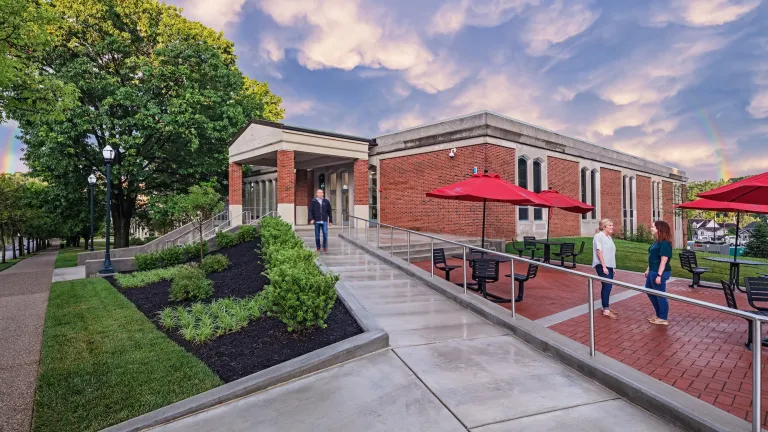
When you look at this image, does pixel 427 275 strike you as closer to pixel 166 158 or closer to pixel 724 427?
pixel 724 427

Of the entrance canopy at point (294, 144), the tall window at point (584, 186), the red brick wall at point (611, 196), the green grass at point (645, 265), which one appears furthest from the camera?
the red brick wall at point (611, 196)

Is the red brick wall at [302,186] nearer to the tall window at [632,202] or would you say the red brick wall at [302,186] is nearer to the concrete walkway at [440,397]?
the concrete walkway at [440,397]

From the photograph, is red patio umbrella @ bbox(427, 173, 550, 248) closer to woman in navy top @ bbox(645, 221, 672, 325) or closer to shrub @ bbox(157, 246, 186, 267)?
woman in navy top @ bbox(645, 221, 672, 325)

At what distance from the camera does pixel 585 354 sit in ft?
15.0

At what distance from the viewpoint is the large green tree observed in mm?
17875

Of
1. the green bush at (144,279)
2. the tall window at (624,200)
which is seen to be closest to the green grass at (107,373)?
the green bush at (144,279)

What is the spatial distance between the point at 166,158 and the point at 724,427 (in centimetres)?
2407

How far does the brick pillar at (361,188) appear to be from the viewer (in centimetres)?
1766

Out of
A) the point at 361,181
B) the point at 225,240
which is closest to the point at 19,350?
the point at 225,240

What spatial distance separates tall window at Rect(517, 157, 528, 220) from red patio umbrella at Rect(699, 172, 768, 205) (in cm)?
1018

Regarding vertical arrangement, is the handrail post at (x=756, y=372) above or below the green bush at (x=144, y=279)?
above

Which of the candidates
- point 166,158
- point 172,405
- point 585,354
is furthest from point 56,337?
point 166,158

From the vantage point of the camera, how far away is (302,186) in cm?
2219

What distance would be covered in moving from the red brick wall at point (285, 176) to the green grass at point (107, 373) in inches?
344
